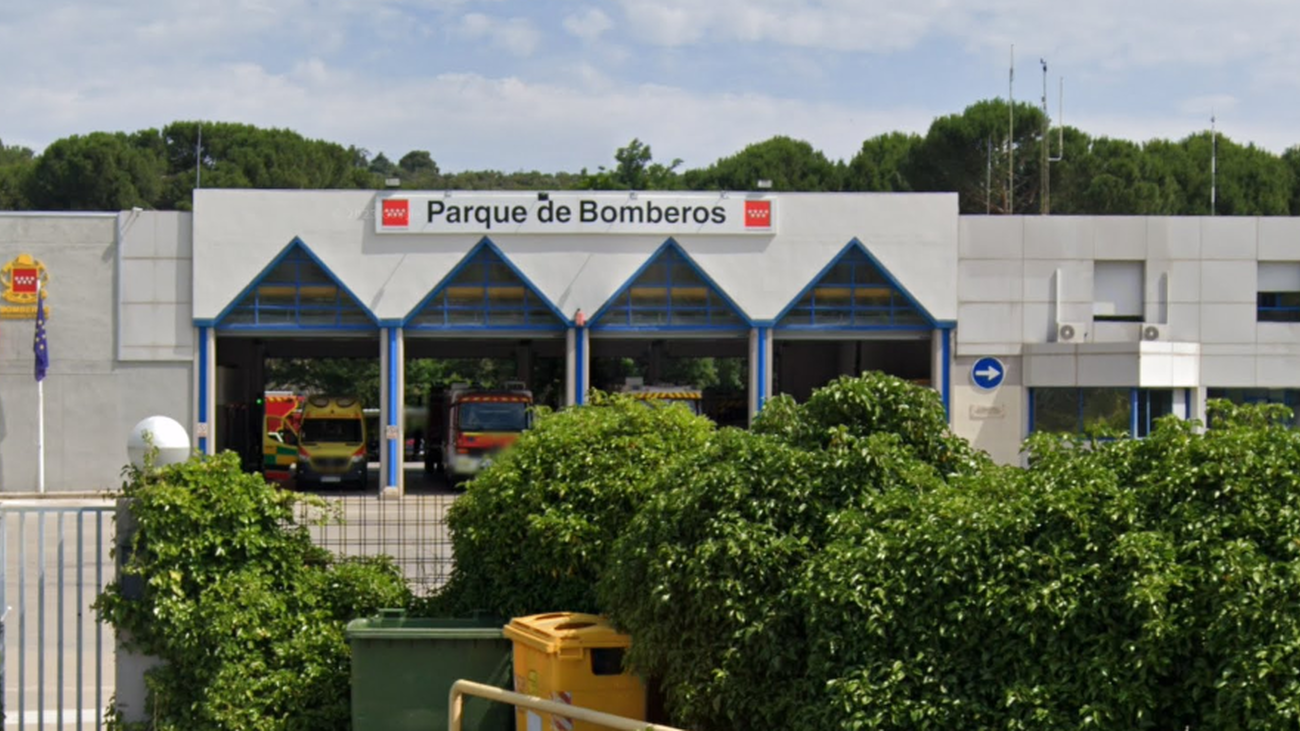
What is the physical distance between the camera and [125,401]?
34.0 meters

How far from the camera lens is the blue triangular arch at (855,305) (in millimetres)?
35531

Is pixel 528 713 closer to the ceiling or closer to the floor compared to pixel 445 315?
closer to the floor

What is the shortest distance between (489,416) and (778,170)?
179ft

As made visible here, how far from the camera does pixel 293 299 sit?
34562 mm

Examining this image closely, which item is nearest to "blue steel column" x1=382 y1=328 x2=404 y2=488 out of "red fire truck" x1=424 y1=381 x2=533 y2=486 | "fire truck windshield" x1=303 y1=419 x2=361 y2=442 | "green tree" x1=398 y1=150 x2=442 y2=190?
"red fire truck" x1=424 y1=381 x2=533 y2=486

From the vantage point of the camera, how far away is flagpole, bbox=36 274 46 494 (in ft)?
110

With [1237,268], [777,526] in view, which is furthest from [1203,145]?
[777,526]

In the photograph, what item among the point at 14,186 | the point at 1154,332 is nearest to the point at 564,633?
the point at 1154,332

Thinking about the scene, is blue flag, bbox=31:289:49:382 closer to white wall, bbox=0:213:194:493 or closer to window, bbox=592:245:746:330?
white wall, bbox=0:213:194:493

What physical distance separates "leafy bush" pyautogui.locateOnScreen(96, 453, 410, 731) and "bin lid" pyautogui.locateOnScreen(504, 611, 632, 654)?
58.5 inches

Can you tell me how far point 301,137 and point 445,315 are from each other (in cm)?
6072

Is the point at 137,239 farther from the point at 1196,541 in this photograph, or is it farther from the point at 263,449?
the point at 1196,541

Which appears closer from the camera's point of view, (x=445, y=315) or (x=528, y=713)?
(x=528, y=713)

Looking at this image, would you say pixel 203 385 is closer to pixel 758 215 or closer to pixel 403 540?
pixel 758 215
